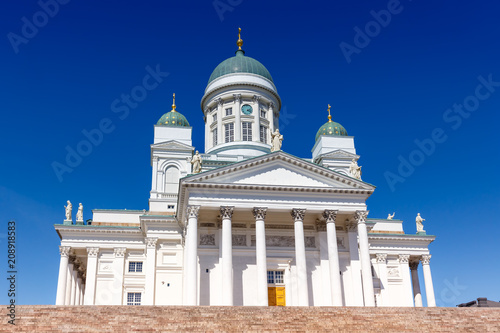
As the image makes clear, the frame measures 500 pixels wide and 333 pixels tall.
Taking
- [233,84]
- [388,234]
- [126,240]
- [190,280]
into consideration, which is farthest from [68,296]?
[388,234]

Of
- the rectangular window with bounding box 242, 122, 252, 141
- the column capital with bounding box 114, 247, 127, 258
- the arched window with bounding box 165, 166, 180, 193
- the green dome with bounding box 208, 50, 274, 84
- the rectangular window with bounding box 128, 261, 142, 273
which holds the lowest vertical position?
the rectangular window with bounding box 128, 261, 142, 273

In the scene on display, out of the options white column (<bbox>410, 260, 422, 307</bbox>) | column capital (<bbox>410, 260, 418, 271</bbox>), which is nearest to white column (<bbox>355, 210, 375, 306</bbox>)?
white column (<bbox>410, 260, 422, 307</bbox>)

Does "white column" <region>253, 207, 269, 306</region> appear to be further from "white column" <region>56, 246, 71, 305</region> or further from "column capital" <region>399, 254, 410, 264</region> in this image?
"column capital" <region>399, 254, 410, 264</region>

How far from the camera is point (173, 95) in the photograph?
55469 millimetres

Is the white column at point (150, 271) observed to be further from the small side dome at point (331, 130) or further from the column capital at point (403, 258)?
the column capital at point (403, 258)

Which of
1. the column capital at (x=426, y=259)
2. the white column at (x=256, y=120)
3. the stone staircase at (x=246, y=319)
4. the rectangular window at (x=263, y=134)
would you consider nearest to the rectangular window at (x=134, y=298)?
the white column at (x=256, y=120)

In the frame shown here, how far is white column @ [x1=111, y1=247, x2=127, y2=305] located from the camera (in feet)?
140

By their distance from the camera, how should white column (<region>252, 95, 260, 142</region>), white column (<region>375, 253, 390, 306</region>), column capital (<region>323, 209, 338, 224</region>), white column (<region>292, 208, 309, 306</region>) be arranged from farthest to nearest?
white column (<region>252, 95, 260, 142</region>) < white column (<region>375, 253, 390, 306</region>) < column capital (<region>323, 209, 338, 224</region>) < white column (<region>292, 208, 309, 306</region>)

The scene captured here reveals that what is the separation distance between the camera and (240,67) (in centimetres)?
5356

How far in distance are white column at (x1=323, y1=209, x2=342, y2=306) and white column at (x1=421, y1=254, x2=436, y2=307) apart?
55.1 ft

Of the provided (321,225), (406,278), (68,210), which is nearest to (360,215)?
(321,225)

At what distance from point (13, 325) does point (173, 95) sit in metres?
37.3

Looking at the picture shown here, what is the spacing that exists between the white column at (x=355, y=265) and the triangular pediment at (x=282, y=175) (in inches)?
143

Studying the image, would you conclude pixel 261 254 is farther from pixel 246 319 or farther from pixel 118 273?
pixel 118 273
